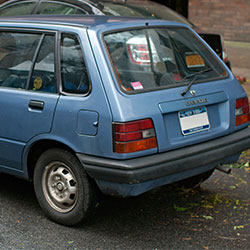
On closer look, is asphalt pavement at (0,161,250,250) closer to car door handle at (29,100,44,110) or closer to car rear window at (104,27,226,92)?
car door handle at (29,100,44,110)

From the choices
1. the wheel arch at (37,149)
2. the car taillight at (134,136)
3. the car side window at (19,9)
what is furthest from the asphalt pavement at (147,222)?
the car side window at (19,9)

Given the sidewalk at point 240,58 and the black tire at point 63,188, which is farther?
the sidewalk at point 240,58

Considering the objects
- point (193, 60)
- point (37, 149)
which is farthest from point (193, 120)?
point (37, 149)

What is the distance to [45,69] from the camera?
183 inches

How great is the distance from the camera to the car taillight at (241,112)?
4.88 m

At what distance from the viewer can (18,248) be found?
166 inches

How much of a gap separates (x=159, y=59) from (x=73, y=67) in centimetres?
75

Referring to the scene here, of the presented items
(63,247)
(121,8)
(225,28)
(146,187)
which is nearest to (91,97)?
(146,187)

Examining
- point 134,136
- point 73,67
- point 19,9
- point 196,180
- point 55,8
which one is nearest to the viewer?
point 134,136

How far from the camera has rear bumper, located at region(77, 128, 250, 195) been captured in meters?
4.08

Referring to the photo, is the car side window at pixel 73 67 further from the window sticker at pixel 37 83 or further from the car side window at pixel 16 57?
the car side window at pixel 16 57

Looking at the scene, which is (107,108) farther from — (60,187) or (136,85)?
(60,187)

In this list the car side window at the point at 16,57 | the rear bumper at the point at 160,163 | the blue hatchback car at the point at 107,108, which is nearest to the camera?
the rear bumper at the point at 160,163

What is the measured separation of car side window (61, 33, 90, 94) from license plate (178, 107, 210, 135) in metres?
0.80
